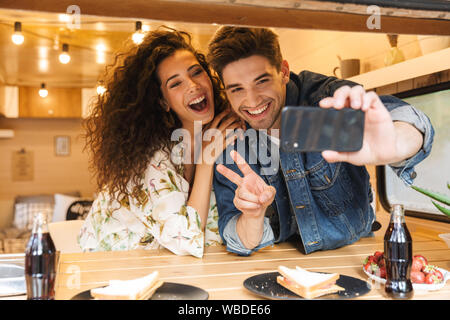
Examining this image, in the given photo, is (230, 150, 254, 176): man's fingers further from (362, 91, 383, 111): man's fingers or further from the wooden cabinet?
the wooden cabinet

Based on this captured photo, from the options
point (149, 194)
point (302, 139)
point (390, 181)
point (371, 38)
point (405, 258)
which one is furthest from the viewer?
point (371, 38)

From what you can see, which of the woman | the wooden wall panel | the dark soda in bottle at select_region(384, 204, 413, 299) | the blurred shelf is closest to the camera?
the dark soda in bottle at select_region(384, 204, 413, 299)

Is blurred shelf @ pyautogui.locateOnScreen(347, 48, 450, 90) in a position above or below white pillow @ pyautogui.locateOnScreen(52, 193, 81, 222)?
above

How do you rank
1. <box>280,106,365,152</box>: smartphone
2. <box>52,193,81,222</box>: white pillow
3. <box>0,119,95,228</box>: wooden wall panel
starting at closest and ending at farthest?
<box>280,106,365,152</box>: smartphone
<box>52,193,81,222</box>: white pillow
<box>0,119,95,228</box>: wooden wall panel

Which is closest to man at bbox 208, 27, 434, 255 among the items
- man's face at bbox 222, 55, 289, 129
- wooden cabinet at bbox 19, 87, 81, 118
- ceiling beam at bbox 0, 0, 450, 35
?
man's face at bbox 222, 55, 289, 129

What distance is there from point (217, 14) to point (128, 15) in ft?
0.64

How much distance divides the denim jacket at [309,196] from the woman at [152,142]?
135 millimetres

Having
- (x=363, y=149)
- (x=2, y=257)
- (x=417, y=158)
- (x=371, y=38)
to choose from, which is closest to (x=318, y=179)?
(x=417, y=158)

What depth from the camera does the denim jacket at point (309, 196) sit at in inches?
55.3

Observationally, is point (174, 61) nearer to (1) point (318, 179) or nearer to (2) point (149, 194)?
(2) point (149, 194)

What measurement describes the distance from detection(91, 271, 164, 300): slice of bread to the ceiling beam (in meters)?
0.57

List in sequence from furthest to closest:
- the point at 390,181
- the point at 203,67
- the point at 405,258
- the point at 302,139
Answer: the point at 390,181, the point at 203,67, the point at 405,258, the point at 302,139

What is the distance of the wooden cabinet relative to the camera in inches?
265

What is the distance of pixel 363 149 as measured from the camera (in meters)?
0.95
